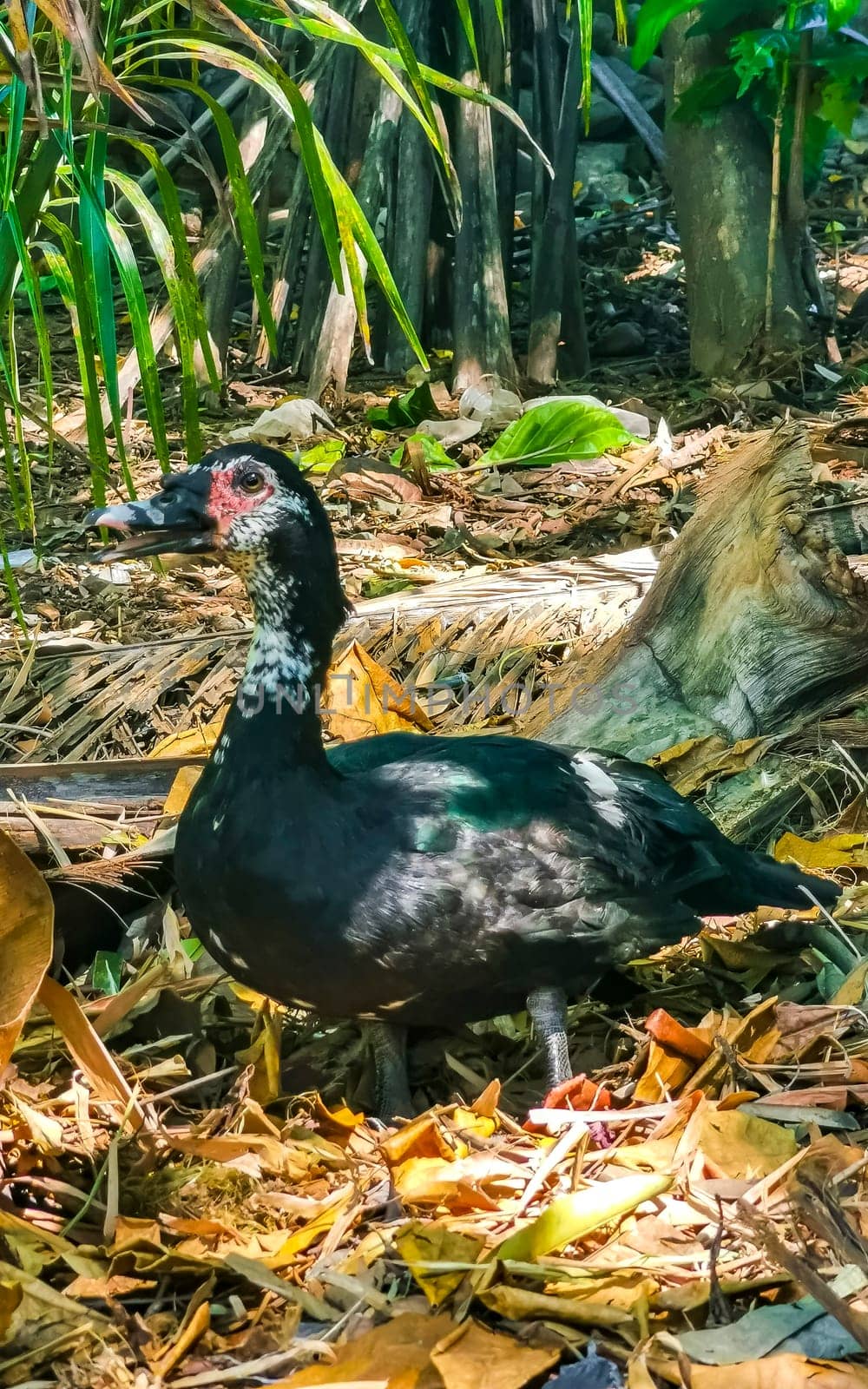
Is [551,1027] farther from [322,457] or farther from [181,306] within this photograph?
[322,457]

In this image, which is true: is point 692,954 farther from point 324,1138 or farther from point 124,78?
point 124,78

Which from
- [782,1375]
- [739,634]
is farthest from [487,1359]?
[739,634]

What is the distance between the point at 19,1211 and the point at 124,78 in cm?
189

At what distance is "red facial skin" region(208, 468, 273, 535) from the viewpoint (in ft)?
8.44

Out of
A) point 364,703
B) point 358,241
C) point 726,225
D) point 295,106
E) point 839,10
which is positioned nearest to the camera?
point 295,106

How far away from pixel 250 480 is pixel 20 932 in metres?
0.86

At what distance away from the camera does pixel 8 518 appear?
5.45 metres

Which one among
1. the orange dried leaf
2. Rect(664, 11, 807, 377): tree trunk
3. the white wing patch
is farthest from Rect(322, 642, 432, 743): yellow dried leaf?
Rect(664, 11, 807, 377): tree trunk

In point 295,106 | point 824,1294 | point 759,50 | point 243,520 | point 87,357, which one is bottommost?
point 824,1294

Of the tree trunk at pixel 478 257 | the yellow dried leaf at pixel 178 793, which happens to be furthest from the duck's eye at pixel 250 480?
the tree trunk at pixel 478 257

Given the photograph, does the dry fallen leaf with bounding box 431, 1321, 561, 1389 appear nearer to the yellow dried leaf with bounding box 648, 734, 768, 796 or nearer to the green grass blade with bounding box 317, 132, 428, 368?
the green grass blade with bounding box 317, 132, 428, 368

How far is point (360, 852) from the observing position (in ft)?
8.22

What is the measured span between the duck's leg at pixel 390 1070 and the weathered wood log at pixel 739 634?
3.72 feet

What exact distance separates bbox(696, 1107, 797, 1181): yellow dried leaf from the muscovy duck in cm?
33
